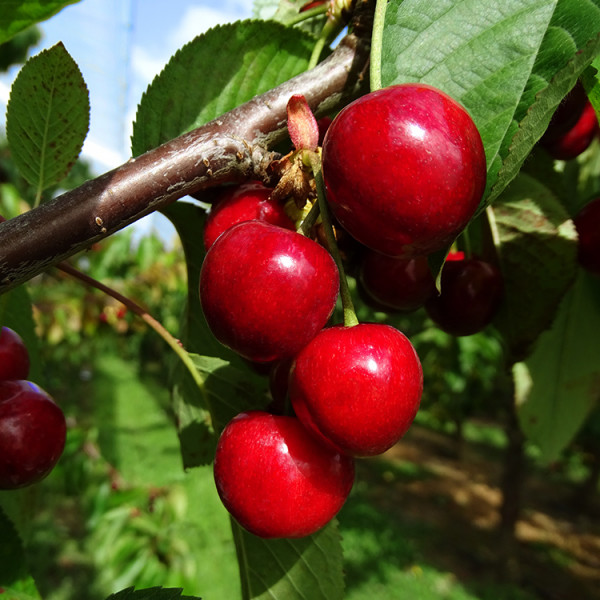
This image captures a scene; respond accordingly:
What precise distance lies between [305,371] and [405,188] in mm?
209

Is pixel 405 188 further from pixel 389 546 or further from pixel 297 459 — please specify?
pixel 389 546

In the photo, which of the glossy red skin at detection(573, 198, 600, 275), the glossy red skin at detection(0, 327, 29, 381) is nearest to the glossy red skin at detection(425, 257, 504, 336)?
the glossy red skin at detection(573, 198, 600, 275)

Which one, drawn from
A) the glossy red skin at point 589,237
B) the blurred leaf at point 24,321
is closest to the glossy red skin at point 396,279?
the glossy red skin at point 589,237

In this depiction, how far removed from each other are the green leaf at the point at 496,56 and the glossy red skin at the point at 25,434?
638mm

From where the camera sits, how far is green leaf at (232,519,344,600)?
827 millimetres

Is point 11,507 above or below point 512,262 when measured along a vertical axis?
below

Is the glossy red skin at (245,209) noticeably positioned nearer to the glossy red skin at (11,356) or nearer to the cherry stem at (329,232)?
the cherry stem at (329,232)

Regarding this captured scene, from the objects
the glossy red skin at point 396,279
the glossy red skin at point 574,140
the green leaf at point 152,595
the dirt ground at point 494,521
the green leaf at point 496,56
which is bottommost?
the dirt ground at point 494,521

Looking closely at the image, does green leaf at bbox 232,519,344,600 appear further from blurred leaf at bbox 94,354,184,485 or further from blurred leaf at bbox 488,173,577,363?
blurred leaf at bbox 94,354,184,485

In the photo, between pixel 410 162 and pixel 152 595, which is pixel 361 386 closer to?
pixel 410 162

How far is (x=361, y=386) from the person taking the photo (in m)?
0.58

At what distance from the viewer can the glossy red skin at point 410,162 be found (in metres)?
0.50

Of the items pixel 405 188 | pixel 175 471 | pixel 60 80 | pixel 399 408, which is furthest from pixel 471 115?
pixel 175 471

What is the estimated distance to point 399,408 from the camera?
587mm
